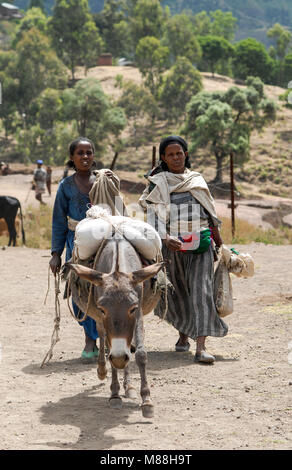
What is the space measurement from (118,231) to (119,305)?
2.63 feet

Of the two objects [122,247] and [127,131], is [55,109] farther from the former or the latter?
[122,247]

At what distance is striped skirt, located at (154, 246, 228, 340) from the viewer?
635cm

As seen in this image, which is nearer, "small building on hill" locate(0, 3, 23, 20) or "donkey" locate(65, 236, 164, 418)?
"donkey" locate(65, 236, 164, 418)

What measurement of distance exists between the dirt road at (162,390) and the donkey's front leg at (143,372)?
0.07m

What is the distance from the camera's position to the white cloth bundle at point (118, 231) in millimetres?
4914

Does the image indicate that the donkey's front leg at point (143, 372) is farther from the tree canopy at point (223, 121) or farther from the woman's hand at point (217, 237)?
the tree canopy at point (223, 121)

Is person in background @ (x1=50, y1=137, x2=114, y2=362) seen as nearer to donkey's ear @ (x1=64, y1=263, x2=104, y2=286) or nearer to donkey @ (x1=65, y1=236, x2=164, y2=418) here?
donkey @ (x1=65, y1=236, x2=164, y2=418)

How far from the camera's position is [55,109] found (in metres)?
53.4

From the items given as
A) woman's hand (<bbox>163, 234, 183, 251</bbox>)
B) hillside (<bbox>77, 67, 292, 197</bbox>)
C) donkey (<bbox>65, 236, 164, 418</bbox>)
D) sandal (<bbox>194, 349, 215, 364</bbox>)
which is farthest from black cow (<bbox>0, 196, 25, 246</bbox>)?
hillside (<bbox>77, 67, 292, 197</bbox>)

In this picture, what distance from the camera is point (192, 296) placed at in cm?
643

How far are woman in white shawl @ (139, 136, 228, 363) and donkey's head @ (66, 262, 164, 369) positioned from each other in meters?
1.56

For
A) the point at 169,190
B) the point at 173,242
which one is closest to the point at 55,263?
the point at 173,242

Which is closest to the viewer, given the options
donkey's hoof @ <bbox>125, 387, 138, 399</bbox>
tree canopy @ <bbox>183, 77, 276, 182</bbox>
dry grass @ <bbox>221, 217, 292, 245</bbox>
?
donkey's hoof @ <bbox>125, 387, 138, 399</bbox>

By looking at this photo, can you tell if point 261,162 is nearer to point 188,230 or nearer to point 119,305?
point 188,230
